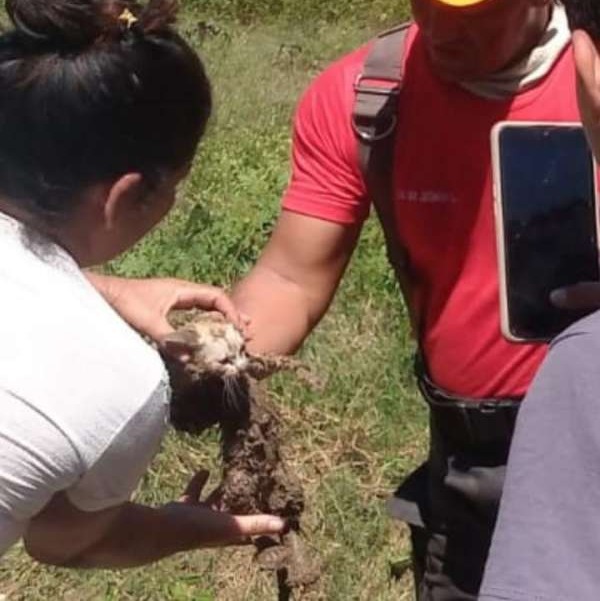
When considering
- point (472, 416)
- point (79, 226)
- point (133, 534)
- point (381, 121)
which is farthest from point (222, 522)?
point (381, 121)

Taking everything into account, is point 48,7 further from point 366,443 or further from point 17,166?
point 366,443

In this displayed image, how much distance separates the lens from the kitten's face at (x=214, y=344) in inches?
108

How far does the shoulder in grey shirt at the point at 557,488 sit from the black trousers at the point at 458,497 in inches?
54.8

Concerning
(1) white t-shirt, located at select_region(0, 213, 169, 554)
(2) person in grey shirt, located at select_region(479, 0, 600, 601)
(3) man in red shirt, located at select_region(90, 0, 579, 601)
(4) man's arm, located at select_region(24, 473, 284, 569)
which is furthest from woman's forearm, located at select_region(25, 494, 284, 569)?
(2) person in grey shirt, located at select_region(479, 0, 600, 601)

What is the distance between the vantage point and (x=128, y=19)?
2348mm

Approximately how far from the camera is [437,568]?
3.18 m

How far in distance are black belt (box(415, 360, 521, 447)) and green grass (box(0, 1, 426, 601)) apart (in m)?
1.51

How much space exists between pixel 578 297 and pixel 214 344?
1.96ft

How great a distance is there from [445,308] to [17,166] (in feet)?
3.07

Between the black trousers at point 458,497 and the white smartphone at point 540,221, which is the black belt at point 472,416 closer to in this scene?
the black trousers at point 458,497

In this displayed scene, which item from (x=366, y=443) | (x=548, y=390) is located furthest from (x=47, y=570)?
(x=548, y=390)

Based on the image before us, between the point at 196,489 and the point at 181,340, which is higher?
the point at 181,340

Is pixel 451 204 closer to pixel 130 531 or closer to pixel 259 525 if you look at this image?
pixel 259 525

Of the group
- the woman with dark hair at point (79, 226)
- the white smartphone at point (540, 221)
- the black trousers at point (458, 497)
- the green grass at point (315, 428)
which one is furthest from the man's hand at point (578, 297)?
the green grass at point (315, 428)
